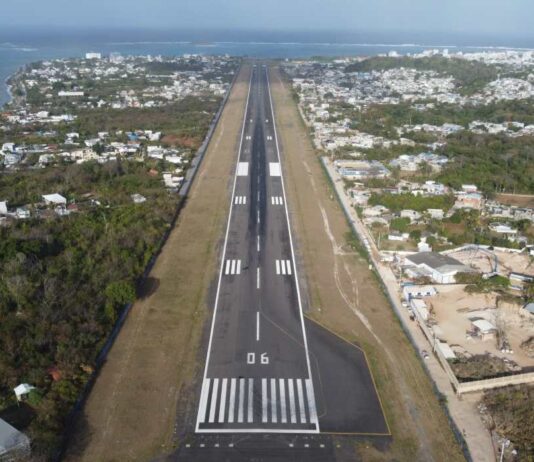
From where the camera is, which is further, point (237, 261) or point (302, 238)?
point (302, 238)

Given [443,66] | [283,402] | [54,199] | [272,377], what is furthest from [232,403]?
[443,66]

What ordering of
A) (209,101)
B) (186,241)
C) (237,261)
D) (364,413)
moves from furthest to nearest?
1. (209,101)
2. (186,241)
3. (237,261)
4. (364,413)

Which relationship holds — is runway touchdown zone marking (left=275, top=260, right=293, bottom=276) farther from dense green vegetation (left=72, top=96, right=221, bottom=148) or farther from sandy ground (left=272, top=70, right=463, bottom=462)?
dense green vegetation (left=72, top=96, right=221, bottom=148)

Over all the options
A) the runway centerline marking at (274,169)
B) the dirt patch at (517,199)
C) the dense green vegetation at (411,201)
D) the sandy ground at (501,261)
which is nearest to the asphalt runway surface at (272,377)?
the sandy ground at (501,261)

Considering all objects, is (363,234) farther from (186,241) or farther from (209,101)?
(209,101)

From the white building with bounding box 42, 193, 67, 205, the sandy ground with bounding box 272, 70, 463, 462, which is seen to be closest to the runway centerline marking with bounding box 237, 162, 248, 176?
the sandy ground with bounding box 272, 70, 463, 462

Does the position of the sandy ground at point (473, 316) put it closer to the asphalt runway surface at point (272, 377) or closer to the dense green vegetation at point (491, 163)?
the asphalt runway surface at point (272, 377)

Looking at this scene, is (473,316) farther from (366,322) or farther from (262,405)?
(262,405)

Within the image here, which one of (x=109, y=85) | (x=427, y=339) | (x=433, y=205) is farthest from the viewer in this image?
(x=109, y=85)

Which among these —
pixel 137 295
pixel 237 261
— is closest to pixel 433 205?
pixel 237 261
